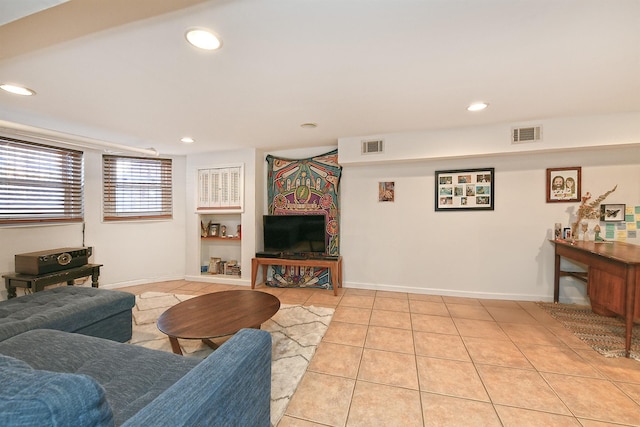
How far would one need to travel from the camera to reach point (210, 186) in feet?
13.4

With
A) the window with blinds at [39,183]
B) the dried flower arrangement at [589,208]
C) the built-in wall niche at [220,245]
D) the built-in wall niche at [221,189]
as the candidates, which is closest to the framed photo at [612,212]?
the dried flower arrangement at [589,208]

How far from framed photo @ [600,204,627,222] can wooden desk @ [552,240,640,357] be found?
11.9 inches

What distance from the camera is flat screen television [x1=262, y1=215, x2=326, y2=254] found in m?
3.60

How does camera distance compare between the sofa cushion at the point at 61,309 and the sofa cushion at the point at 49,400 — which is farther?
the sofa cushion at the point at 61,309

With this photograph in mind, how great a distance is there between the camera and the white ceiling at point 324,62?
48.1 inches

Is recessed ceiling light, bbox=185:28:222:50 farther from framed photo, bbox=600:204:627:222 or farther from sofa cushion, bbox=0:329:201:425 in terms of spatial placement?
framed photo, bbox=600:204:627:222

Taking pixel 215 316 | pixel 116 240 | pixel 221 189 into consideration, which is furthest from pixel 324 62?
pixel 116 240

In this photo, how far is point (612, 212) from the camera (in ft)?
9.34

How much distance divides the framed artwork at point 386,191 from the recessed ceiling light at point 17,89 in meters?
3.71

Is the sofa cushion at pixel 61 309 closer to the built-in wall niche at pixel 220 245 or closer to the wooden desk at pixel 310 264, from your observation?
the wooden desk at pixel 310 264

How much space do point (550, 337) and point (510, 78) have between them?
7.72 feet

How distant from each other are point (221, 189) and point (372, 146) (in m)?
2.53

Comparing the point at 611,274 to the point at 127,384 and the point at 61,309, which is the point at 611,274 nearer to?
the point at 127,384

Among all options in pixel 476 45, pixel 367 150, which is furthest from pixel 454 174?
pixel 476 45
